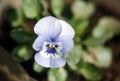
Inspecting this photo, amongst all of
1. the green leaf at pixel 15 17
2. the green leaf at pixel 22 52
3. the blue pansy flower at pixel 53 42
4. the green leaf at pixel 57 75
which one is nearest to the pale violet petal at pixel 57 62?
the blue pansy flower at pixel 53 42

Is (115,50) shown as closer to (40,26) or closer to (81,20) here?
(81,20)

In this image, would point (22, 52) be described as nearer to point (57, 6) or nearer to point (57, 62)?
point (57, 6)

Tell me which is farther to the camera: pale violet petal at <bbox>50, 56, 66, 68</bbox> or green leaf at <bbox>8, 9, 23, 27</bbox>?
green leaf at <bbox>8, 9, 23, 27</bbox>

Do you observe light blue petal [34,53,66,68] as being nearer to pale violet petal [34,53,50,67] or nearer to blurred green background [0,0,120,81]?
pale violet petal [34,53,50,67]

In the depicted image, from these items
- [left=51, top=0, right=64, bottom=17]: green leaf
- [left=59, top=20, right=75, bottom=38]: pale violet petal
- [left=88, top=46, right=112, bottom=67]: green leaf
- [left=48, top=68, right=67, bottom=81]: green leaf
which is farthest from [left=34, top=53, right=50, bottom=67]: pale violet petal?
[left=88, top=46, right=112, bottom=67]: green leaf

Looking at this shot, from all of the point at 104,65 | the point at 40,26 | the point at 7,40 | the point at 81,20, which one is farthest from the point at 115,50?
the point at 40,26

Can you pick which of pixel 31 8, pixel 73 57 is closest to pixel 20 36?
pixel 31 8
